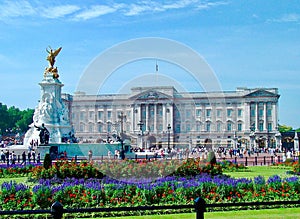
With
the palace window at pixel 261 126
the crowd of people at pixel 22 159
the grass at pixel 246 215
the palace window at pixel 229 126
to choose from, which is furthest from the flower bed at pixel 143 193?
the palace window at pixel 261 126

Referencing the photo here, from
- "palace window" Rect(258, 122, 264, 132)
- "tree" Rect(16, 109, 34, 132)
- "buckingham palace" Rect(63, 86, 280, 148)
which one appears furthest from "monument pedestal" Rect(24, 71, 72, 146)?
Result: "palace window" Rect(258, 122, 264, 132)

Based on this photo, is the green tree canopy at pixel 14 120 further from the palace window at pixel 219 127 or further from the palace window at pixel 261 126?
the palace window at pixel 261 126

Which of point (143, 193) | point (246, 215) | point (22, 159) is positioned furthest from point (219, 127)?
point (246, 215)

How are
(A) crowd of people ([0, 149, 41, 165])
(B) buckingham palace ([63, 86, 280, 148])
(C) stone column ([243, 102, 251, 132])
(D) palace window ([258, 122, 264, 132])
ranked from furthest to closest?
(C) stone column ([243, 102, 251, 132]) < (D) palace window ([258, 122, 264, 132]) < (B) buckingham palace ([63, 86, 280, 148]) < (A) crowd of people ([0, 149, 41, 165])

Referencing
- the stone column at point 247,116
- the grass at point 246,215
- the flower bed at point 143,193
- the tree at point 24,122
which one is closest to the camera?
the grass at point 246,215

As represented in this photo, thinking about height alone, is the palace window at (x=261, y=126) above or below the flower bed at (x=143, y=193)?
above

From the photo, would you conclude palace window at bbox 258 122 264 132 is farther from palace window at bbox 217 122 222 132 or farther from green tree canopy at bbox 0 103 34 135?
green tree canopy at bbox 0 103 34 135

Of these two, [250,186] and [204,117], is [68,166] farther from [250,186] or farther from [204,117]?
[204,117]

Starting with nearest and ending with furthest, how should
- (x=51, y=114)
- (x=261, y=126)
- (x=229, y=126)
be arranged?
(x=51, y=114), (x=229, y=126), (x=261, y=126)

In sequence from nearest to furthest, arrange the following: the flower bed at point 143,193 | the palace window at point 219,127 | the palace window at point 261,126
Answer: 1. the flower bed at point 143,193
2. the palace window at point 219,127
3. the palace window at point 261,126

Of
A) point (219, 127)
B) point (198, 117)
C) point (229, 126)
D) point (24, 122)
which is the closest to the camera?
point (198, 117)

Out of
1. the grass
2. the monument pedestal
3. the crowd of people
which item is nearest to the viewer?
the grass

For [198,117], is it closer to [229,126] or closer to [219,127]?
[219,127]

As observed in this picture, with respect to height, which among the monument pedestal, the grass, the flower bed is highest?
the monument pedestal
